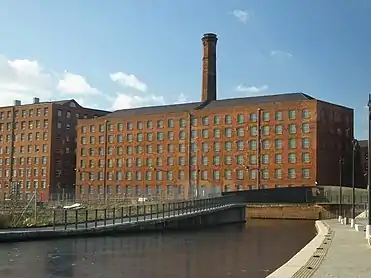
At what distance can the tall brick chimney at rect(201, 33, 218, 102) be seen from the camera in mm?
116806

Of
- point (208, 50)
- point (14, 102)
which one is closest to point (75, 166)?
point (14, 102)

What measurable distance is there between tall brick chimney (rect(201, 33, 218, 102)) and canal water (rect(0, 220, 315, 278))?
267 feet

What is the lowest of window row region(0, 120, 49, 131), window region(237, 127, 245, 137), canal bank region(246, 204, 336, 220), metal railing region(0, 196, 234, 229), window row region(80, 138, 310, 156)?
canal bank region(246, 204, 336, 220)

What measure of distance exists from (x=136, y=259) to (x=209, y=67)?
92643 mm

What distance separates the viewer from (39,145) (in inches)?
5148

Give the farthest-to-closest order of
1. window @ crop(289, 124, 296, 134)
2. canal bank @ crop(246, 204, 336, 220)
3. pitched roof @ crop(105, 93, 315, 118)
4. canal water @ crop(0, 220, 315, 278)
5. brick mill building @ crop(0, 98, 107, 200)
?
1. brick mill building @ crop(0, 98, 107, 200)
2. pitched roof @ crop(105, 93, 315, 118)
3. window @ crop(289, 124, 296, 134)
4. canal bank @ crop(246, 204, 336, 220)
5. canal water @ crop(0, 220, 315, 278)

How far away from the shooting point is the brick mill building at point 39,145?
422 ft

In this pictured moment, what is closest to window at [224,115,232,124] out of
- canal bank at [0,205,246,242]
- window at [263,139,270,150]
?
window at [263,139,270,150]

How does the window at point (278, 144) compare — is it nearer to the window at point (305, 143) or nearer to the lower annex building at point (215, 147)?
the lower annex building at point (215, 147)

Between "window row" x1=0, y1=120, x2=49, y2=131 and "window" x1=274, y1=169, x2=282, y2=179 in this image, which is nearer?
"window" x1=274, y1=169, x2=282, y2=179

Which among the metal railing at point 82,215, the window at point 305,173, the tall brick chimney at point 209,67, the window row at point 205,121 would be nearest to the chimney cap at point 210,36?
the tall brick chimney at point 209,67

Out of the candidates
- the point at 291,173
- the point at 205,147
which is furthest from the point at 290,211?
the point at 205,147

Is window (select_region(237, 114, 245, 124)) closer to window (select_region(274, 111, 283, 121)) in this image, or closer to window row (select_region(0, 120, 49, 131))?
window (select_region(274, 111, 283, 121))

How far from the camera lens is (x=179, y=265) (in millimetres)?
24406
